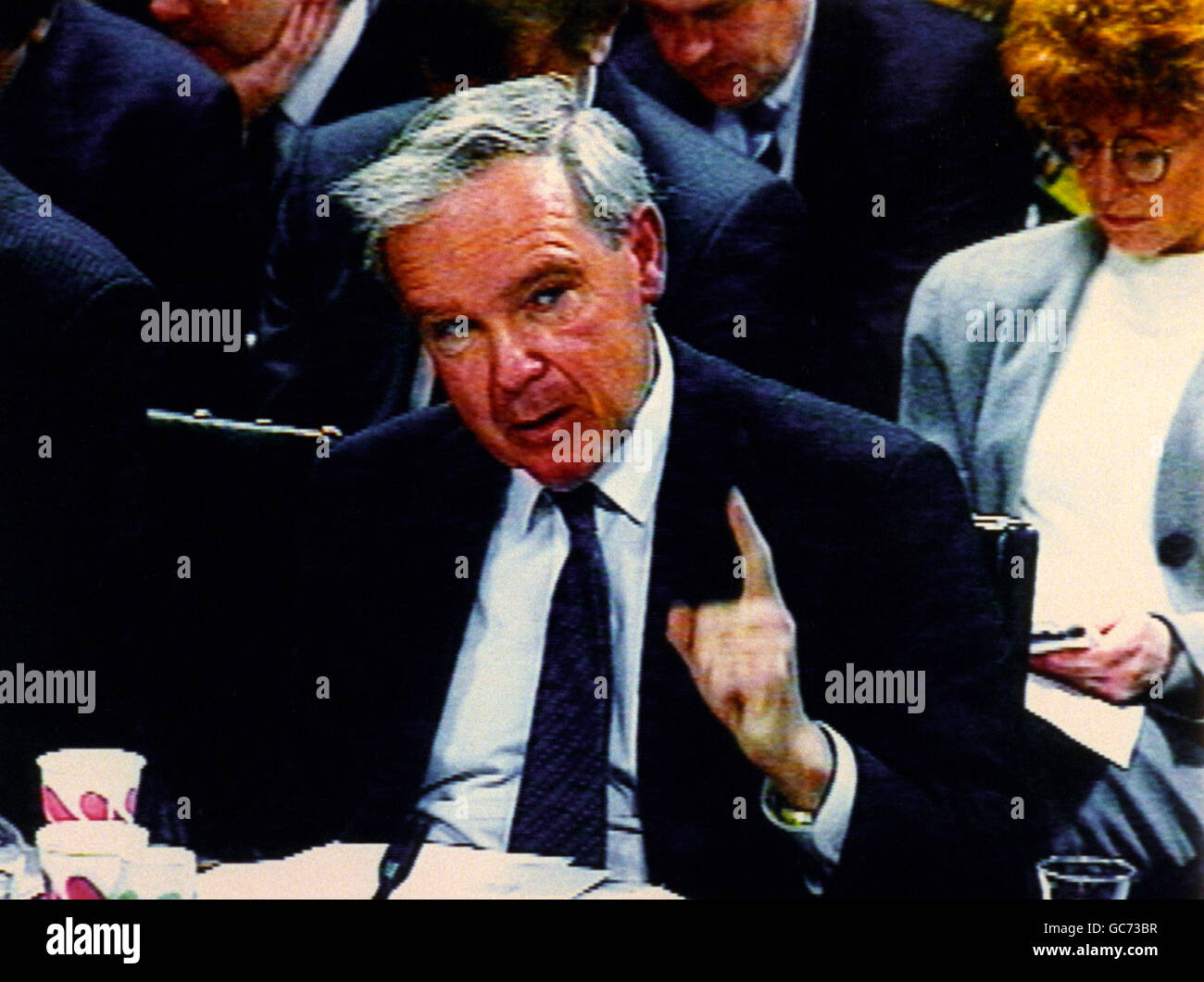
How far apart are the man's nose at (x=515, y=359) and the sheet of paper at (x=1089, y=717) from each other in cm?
104

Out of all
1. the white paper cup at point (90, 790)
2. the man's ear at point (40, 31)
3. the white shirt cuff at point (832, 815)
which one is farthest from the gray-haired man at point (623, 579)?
the man's ear at point (40, 31)

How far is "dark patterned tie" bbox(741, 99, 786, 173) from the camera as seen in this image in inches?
133

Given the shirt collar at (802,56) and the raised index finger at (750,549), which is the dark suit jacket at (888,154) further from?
the raised index finger at (750,549)

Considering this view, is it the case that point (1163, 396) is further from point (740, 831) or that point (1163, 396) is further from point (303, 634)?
point (303, 634)

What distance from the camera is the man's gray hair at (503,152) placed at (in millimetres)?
3229

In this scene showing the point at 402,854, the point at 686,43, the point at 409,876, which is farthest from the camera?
the point at 686,43

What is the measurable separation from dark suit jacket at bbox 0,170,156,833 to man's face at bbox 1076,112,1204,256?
171 cm

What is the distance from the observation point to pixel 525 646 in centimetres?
330

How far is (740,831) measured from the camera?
10.8ft

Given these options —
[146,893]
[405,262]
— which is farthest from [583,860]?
[405,262]

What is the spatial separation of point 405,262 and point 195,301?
41cm

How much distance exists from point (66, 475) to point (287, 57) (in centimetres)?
86

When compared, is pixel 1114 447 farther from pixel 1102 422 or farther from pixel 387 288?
pixel 387 288

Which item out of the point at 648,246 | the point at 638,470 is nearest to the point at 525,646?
the point at 638,470
